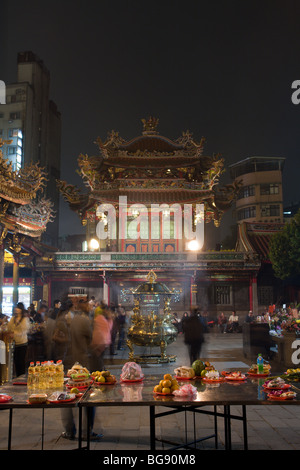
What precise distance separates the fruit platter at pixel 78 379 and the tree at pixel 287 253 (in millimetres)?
20506

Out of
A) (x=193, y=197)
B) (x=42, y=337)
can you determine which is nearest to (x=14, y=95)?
(x=193, y=197)

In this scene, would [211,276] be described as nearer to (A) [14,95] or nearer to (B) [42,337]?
(B) [42,337]

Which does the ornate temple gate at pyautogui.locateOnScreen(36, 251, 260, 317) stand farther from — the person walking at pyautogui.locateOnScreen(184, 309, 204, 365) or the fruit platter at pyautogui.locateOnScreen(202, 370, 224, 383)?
the fruit platter at pyautogui.locateOnScreen(202, 370, 224, 383)

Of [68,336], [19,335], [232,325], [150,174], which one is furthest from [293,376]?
[150,174]

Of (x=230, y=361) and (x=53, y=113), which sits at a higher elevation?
(x=53, y=113)

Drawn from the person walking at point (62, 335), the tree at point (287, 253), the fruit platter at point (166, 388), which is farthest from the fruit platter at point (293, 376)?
the tree at point (287, 253)

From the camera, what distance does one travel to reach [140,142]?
2808 centimetres

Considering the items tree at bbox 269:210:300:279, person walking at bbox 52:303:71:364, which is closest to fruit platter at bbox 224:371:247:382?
person walking at bbox 52:303:71:364

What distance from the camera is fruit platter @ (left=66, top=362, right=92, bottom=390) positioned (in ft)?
15.9

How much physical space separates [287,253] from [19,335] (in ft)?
62.4

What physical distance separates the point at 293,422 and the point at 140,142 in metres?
24.0

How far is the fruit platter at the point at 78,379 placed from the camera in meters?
4.86

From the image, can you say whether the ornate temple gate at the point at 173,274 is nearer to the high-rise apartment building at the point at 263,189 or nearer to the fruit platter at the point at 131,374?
the fruit platter at the point at 131,374

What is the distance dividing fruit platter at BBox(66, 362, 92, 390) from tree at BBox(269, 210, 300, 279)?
807 inches
